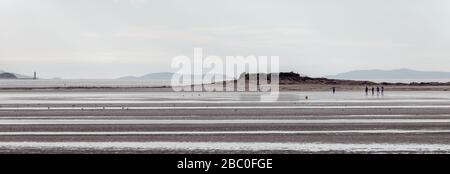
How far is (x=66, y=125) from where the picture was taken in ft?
93.7

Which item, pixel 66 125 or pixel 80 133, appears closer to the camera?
pixel 80 133

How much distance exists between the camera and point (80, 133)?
24.9m

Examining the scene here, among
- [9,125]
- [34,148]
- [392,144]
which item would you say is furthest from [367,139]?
[9,125]
